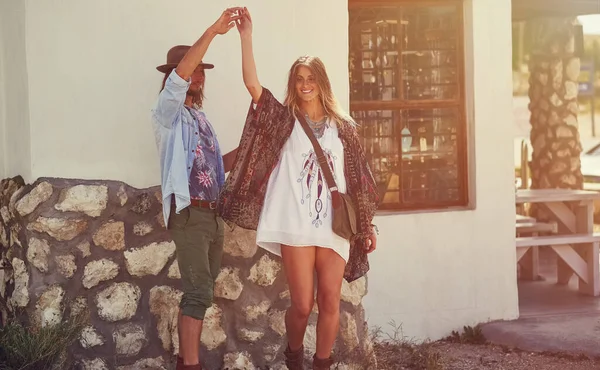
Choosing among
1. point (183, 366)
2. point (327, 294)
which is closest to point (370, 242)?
point (327, 294)

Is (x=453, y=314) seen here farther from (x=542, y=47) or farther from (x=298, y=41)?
(x=542, y=47)

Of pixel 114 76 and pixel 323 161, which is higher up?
pixel 114 76

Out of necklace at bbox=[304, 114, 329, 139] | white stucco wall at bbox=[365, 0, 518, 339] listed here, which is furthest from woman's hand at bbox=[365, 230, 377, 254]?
white stucco wall at bbox=[365, 0, 518, 339]

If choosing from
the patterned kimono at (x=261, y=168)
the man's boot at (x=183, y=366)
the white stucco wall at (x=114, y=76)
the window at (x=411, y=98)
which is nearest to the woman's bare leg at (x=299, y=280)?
the patterned kimono at (x=261, y=168)

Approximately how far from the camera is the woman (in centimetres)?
509

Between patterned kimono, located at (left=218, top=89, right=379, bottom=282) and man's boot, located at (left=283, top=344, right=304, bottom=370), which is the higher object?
patterned kimono, located at (left=218, top=89, right=379, bottom=282)

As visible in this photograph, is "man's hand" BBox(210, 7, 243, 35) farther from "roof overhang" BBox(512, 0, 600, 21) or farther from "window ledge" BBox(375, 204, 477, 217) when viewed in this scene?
"roof overhang" BBox(512, 0, 600, 21)

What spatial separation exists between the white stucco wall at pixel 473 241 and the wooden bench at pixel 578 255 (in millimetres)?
1535

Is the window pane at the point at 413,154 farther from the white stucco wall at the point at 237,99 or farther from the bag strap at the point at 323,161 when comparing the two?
the bag strap at the point at 323,161

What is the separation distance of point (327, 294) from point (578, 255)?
4496 millimetres

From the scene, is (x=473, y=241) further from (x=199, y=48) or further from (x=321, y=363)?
(x=199, y=48)

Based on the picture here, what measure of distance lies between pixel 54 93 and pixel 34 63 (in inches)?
7.7

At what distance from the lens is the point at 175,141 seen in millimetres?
4969

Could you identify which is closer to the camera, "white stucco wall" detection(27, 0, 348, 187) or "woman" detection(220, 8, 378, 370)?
"woman" detection(220, 8, 378, 370)
